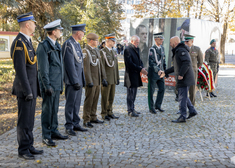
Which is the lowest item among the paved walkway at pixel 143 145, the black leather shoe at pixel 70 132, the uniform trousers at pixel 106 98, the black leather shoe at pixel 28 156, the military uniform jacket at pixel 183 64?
the paved walkway at pixel 143 145

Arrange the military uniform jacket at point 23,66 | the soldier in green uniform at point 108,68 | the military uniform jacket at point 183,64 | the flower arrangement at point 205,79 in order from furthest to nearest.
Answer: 1. the flower arrangement at point 205,79
2. the soldier in green uniform at point 108,68
3. the military uniform jacket at point 183,64
4. the military uniform jacket at point 23,66

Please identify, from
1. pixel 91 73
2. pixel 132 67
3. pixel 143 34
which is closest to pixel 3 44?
pixel 143 34

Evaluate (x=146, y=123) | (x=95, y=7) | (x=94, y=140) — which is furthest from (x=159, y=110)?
(x=95, y=7)

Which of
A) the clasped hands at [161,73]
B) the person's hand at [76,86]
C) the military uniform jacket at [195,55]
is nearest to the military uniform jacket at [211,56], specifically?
the military uniform jacket at [195,55]

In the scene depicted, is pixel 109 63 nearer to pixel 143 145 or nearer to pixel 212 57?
pixel 143 145

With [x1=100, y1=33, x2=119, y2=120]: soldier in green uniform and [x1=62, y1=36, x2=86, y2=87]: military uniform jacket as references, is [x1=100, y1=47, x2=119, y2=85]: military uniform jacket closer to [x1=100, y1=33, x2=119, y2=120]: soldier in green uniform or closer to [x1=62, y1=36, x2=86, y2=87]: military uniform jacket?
[x1=100, y1=33, x2=119, y2=120]: soldier in green uniform

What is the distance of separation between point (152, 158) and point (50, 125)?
200 cm

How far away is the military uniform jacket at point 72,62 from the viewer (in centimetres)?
535

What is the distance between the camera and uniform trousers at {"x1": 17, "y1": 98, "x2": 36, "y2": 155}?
419cm

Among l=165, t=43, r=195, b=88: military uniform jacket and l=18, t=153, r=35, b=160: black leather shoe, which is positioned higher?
l=165, t=43, r=195, b=88: military uniform jacket

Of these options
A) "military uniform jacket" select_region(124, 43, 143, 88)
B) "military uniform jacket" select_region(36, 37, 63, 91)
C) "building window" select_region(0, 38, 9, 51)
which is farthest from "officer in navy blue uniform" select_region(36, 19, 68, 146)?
"building window" select_region(0, 38, 9, 51)

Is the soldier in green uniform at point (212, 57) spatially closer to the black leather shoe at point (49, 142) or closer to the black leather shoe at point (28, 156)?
the black leather shoe at point (49, 142)

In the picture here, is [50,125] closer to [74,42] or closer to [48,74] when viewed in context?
[48,74]

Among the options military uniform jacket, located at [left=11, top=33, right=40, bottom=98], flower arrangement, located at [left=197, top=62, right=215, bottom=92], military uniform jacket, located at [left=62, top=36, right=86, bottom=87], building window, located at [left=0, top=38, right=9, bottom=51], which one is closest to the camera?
military uniform jacket, located at [left=11, top=33, right=40, bottom=98]
